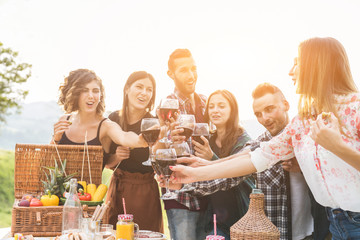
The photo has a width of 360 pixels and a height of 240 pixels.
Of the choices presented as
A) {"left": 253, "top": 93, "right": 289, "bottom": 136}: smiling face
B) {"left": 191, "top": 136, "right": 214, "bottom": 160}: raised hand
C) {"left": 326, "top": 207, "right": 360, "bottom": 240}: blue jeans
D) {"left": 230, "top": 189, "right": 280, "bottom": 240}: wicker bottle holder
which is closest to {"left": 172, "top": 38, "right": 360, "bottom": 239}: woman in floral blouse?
{"left": 326, "top": 207, "right": 360, "bottom": 240}: blue jeans

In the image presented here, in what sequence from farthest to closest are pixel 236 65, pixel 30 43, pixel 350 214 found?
1. pixel 30 43
2. pixel 236 65
3. pixel 350 214

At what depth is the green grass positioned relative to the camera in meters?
9.16

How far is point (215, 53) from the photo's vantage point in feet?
12.5

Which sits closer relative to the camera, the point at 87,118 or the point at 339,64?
the point at 339,64

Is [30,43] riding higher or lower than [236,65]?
higher

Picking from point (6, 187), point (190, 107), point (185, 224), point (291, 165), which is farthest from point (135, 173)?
point (6, 187)

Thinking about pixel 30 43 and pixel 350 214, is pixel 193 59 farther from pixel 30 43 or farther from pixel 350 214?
pixel 30 43

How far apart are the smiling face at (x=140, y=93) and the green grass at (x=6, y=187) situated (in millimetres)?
7294

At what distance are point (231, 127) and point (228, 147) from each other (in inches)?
5.7

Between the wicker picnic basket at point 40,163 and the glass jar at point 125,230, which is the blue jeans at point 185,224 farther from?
the glass jar at point 125,230

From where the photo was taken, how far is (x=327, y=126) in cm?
145

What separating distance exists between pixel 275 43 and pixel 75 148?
2.18 metres

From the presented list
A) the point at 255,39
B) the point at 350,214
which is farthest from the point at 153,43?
the point at 350,214

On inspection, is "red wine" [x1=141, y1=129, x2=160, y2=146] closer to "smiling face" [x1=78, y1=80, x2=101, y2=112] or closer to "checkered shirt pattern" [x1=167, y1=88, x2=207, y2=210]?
"checkered shirt pattern" [x1=167, y1=88, x2=207, y2=210]
